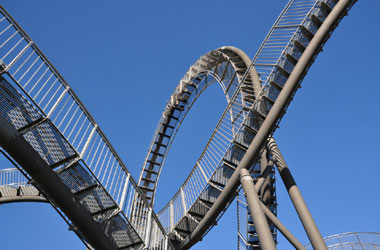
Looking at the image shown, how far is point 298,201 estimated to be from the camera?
24.7 ft

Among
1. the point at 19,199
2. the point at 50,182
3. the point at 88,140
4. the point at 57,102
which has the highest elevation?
the point at 57,102

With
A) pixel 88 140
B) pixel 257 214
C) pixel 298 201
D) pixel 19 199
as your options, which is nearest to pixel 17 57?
pixel 88 140

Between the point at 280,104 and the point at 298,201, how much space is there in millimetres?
2065

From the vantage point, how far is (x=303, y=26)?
809 centimetres

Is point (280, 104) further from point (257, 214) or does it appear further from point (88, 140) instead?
point (88, 140)

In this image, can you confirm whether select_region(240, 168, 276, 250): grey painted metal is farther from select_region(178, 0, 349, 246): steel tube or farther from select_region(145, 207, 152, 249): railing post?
select_region(145, 207, 152, 249): railing post

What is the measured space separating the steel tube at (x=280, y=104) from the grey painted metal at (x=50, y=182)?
8.48 ft

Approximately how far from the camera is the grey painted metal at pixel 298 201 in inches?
270

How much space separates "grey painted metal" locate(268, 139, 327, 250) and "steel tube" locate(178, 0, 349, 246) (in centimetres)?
117

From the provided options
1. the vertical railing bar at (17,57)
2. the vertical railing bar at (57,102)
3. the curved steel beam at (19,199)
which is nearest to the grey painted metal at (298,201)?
the vertical railing bar at (57,102)

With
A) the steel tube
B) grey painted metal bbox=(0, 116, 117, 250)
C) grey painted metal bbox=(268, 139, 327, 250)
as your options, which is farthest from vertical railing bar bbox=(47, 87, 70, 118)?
grey painted metal bbox=(268, 139, 327, 250)

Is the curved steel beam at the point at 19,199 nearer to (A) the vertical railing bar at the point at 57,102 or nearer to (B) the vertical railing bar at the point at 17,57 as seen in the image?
(A) the vertical railing bar at the point at 57,102

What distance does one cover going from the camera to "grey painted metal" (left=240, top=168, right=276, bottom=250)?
A: 5.92 metres

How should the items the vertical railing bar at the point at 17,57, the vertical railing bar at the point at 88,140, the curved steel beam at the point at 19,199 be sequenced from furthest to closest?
the curved steel beam at the point at 19,199 < the vertical railing bar at the point at 88,140 < the vertical railing bar at the point at 17,57
